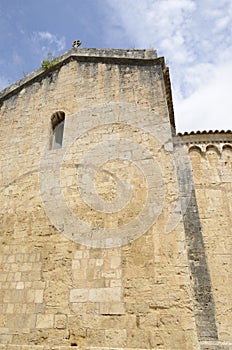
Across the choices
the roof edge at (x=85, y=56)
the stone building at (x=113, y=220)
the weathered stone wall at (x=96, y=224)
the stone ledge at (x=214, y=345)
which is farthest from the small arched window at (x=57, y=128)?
the stone ledge at (x=214, y=345)

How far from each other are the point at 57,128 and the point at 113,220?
114 inches

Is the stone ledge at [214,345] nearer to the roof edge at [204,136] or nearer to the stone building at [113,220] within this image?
the stone building at [113,220]

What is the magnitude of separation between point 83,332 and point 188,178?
10.4 ft

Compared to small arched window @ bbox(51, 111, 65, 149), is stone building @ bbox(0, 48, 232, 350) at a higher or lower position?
lower

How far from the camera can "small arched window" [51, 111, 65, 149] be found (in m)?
6.50

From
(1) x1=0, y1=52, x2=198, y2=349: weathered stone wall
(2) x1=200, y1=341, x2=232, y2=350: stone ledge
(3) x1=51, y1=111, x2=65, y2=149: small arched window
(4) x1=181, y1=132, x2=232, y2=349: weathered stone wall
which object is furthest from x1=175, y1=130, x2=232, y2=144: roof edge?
(2) x1=200, y1=341, x2=232, y2=350: stone ledge

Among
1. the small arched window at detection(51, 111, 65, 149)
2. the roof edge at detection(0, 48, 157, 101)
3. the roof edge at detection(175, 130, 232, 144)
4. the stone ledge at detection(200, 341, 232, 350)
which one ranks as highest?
the roof edge at detection(0, 48, 157, 101)

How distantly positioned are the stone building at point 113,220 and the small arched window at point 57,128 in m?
0.04

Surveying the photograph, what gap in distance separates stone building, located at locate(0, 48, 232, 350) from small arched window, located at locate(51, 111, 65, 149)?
4 centimetres

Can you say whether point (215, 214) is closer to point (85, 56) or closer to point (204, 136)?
point (204, 136)

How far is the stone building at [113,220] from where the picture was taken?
4.20m

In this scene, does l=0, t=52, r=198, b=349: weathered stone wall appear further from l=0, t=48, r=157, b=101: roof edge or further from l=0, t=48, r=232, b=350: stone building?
l=0, t=48, r=157, b=101: roof edge

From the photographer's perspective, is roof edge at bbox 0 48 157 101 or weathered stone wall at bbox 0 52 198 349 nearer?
weathered stone wall at bbox 0 52 198 349

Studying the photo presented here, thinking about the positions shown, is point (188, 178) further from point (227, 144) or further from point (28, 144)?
point (28, 144)
